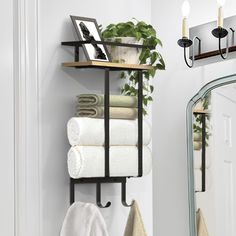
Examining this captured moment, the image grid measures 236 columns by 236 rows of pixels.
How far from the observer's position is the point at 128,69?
180 centimetres

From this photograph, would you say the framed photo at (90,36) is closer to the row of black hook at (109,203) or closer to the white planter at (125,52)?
the white planter at (125,52)

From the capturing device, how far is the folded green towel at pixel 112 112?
176 centimetres

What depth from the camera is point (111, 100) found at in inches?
70.3

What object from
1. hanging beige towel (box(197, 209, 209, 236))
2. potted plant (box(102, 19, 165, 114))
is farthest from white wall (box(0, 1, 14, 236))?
hanging beige towel (box(197, 209, 209, 236))

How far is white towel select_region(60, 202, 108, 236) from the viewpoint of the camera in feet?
5.69

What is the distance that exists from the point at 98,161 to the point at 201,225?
0.36 m

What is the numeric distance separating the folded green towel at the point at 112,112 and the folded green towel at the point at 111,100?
0.01 meters

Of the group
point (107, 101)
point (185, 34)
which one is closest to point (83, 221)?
point (107, 101)

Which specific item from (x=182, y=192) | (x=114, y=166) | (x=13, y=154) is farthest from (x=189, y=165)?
(x=13, y=154)

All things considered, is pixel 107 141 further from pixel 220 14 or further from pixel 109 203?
pixel 220 14

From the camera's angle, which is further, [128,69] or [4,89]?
[128,69]

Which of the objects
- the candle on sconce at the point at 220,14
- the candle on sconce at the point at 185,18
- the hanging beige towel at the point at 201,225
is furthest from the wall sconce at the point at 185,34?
the hanging beige towel at the point at 201,225

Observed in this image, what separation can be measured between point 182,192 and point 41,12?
27.4 inches

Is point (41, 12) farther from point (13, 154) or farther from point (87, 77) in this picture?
point (13, 154)
